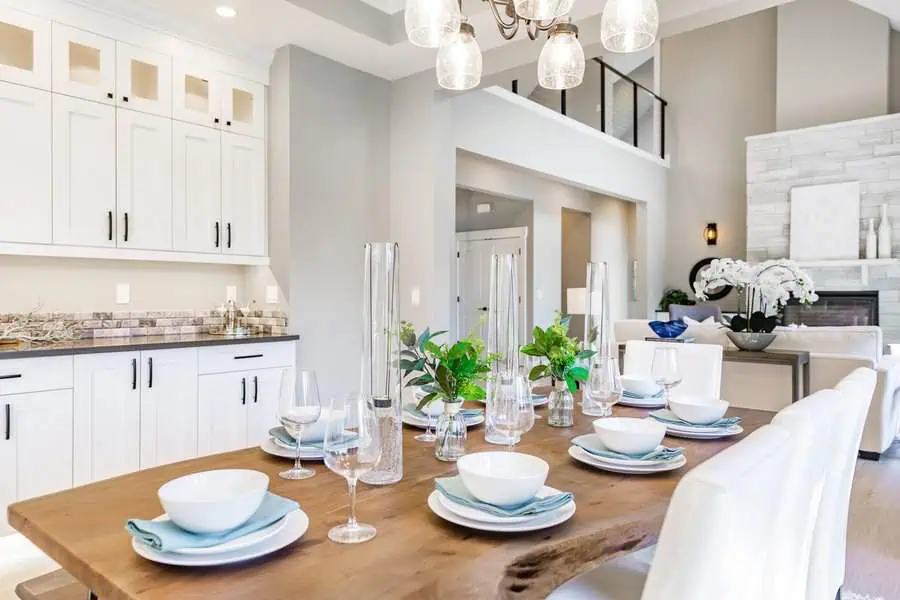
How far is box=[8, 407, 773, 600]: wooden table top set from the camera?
85cm

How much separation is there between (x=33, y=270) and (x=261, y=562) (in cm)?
301

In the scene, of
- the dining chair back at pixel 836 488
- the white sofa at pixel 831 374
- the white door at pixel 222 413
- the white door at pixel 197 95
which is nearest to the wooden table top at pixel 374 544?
the dining chair back at pixel 836 488

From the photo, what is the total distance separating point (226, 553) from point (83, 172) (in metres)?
2.92

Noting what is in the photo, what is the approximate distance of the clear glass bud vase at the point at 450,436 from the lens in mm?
1471

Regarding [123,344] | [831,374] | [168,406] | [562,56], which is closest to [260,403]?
[168,406]

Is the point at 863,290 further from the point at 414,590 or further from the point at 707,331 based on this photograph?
the point at 414,590

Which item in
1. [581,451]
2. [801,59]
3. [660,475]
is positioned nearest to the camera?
[660,475]

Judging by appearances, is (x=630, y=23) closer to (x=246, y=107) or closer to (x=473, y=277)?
(x=246, y=107)

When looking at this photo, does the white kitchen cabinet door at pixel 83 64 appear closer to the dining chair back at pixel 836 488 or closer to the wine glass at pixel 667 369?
the wine glass at pixel 667 369

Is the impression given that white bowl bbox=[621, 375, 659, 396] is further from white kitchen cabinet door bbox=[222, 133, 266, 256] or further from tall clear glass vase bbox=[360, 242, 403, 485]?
white kitchen cabinet door bbox=[222, 133, 266, 256]

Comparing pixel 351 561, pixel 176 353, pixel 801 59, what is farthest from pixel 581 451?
pixel 801 59

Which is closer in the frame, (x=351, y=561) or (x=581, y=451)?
(x=351, y=561)

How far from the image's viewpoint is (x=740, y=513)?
73cm

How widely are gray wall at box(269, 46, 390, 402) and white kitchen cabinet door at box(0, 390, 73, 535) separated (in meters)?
1.38
